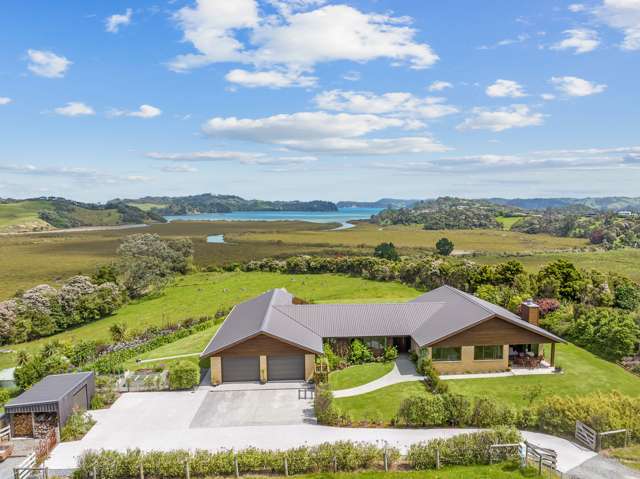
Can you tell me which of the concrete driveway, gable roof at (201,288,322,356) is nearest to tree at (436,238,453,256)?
gable roof at (201,288,322,356)

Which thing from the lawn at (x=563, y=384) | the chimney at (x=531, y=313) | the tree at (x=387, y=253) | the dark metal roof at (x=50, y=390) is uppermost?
the tree at (x=387, y=253)

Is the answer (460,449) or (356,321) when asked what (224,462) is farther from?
(356,321)

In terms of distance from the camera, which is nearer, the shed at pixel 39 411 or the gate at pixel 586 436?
the gate at pixel 586 436

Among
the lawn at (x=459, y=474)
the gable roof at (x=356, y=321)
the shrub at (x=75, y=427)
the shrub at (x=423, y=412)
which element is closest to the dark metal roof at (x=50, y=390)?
the shrub at (x=75, y=427)

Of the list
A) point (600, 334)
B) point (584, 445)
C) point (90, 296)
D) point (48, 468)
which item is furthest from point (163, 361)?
point (600, 334)

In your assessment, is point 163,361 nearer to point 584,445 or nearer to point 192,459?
point 192,459

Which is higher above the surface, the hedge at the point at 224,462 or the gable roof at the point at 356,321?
the gable roof at the point at 356,321

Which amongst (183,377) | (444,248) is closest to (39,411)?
(183,377)

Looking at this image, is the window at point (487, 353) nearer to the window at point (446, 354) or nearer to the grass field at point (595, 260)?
the window at point (446, 354)
